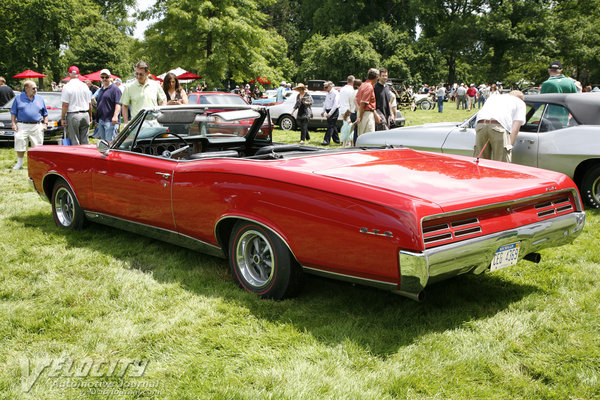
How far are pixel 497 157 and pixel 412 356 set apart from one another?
4062 mm

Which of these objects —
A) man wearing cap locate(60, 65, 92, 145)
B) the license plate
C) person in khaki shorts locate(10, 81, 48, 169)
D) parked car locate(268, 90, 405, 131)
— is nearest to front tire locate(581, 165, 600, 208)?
the license plate

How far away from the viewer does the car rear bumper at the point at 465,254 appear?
298 cm

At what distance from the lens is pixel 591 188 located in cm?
650

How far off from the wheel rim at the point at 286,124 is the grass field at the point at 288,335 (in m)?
13.4

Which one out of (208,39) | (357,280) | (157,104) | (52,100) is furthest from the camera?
(208,39)

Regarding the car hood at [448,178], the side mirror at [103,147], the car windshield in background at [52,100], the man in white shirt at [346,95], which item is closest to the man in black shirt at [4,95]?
the car windshield in background at [52,100]

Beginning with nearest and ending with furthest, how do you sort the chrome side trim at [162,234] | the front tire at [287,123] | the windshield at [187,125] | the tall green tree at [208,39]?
1. the chrome side trim at [162,234]
2. the windshield at [187,125]
3. the front tire at [287,123]
4. the tall green tree at [208,39]

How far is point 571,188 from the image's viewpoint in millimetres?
3926

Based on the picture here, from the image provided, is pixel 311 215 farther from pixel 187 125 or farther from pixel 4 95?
pixel 4 95

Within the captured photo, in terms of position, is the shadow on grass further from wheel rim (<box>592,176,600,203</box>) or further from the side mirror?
wheel rim (<box>592,176,600,203</box>)

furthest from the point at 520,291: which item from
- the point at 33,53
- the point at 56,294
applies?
the point at 33,53

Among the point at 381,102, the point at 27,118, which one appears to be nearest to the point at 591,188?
the point at 381,102

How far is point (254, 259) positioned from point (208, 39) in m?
25.3

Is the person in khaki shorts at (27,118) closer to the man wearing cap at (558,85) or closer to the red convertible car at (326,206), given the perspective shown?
the red convertible car at (326,206)
